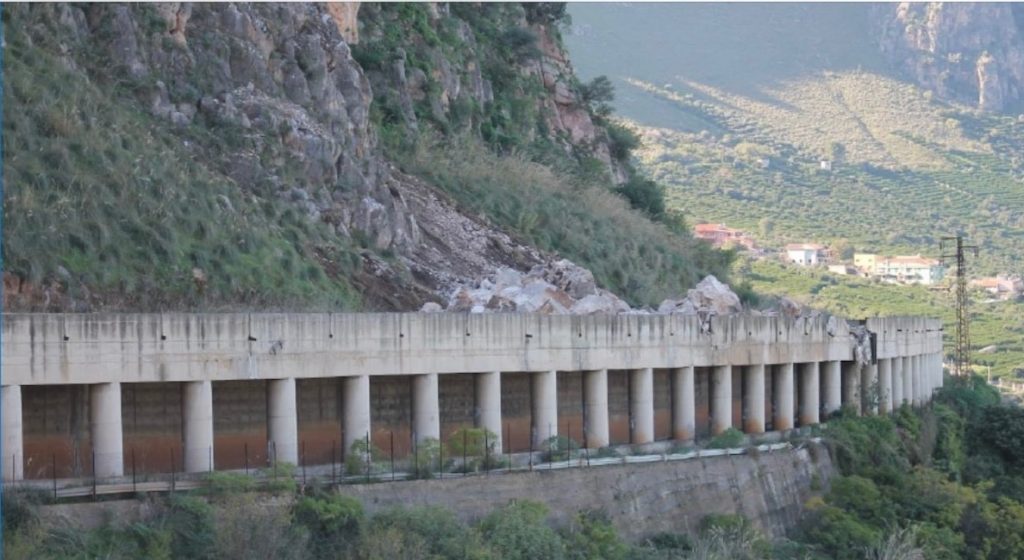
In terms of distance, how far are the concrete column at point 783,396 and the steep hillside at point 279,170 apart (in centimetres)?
950

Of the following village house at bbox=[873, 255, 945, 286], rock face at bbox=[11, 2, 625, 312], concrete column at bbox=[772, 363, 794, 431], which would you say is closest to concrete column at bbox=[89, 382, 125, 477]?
rock face at bbox=[11, 2, 625, 312]

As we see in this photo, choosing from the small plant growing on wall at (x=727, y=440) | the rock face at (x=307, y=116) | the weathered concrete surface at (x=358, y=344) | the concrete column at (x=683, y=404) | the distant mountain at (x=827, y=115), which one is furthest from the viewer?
the distant mountain at (x=827, y=115)

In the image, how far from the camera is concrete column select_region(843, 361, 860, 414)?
57062 mm

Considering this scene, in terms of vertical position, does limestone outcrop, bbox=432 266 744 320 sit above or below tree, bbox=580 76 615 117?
below

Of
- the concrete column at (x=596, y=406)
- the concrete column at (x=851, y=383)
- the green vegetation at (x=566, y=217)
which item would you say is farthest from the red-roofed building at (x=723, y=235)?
the concrete column at (x=596, y=406)

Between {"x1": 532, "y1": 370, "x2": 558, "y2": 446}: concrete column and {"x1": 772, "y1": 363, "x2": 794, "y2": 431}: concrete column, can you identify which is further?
{"x1": 772, "y1": 363, "x2": 794, "y2": 431}: concrete column

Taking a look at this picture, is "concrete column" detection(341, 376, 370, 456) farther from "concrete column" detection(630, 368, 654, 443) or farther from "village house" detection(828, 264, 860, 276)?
"village house" detection(828, 264, 860, 276)

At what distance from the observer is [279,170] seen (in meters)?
55.4

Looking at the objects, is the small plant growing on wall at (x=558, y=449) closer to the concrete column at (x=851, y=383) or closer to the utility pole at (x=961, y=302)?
the concrete column at (x=851, y=383)

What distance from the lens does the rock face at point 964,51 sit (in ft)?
561

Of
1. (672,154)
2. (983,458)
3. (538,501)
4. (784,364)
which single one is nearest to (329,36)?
(784,364)

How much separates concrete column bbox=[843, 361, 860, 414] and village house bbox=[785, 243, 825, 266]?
7287 cm

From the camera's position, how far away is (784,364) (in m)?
53.1

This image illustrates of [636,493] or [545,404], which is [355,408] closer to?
[545,404]
